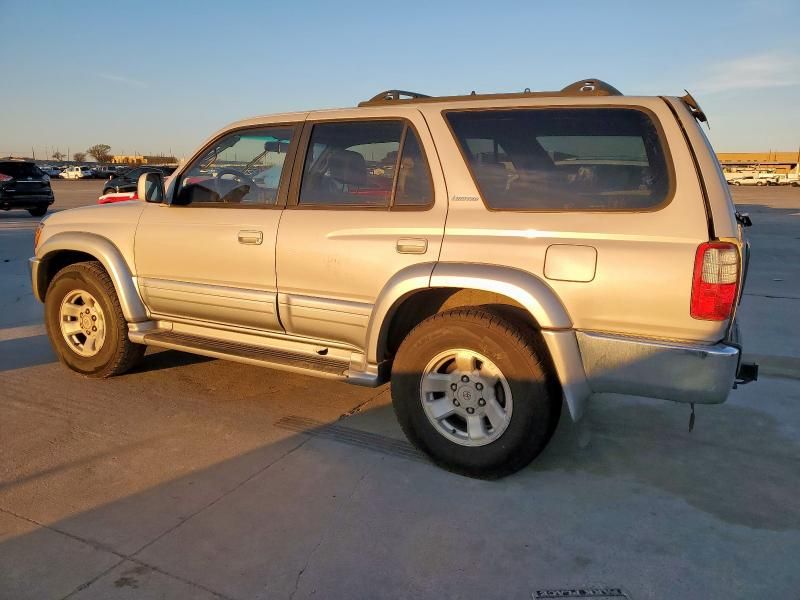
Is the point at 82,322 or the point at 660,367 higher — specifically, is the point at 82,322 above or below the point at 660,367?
below

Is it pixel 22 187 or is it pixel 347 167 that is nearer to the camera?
pixel 347 167

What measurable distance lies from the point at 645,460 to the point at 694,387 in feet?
2.69

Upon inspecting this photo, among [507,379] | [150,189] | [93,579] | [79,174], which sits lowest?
[93,579]

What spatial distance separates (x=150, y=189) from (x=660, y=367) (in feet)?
11.1

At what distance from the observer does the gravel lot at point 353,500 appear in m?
2.38

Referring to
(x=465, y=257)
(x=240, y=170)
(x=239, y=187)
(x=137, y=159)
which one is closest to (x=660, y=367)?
(x=465, y=257)

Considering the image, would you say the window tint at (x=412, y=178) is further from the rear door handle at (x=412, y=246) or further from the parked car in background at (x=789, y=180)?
the parked car in background at (x=789, y=180)

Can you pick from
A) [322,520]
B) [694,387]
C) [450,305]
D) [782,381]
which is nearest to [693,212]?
[694,387]

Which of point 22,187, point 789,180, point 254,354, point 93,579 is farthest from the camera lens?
point 789,180

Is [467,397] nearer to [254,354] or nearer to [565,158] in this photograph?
[565,158]

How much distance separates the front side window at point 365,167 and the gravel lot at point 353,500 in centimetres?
141

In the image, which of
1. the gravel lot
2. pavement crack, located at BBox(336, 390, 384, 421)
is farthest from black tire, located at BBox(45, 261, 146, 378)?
pavement crack, located at BBox(336, 390, 384, 421)

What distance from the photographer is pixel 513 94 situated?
3.38 meters

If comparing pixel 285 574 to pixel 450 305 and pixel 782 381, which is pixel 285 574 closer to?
pixel 450 305
